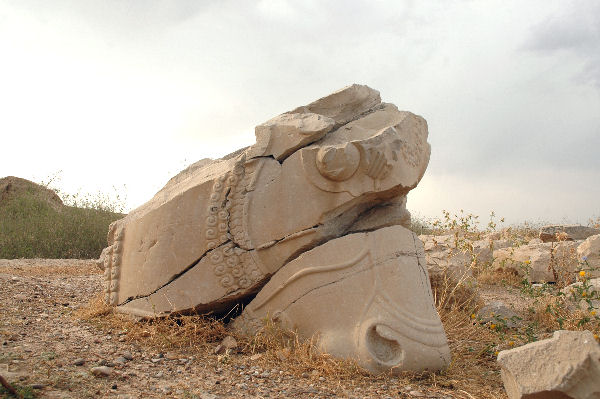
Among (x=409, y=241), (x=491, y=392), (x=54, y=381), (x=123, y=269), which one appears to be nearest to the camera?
(x=54, y=381)

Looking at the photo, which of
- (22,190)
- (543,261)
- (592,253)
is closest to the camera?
(592,253)

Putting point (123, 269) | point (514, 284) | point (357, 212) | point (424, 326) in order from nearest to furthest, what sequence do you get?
point (424, 326)
point (357, 212)
point (123, 269)
point (514, 284)

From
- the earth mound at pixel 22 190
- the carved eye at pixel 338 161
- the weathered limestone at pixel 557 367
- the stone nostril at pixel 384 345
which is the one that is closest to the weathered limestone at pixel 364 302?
the stone nostril at pixel 384 345

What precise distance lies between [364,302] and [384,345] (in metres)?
0.27

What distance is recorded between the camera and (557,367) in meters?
2.04

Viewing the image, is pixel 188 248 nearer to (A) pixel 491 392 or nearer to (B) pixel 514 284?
(A) pixel 491 392

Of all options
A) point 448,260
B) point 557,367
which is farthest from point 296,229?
point 448,260

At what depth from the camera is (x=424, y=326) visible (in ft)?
9.43

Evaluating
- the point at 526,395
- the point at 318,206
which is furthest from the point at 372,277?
the point at 526,395

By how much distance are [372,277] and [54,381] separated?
179 cm

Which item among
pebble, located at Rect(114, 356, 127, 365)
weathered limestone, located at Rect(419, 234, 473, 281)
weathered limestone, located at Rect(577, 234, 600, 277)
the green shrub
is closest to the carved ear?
pebble, located at Rect(114, 356, 127, 365)

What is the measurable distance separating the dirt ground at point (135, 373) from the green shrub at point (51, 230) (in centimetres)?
578

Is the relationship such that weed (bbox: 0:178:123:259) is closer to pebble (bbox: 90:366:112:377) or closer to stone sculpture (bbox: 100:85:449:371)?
stone sculpture (bbox: 100:85:449:371)

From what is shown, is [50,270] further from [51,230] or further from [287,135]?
[287,135]
